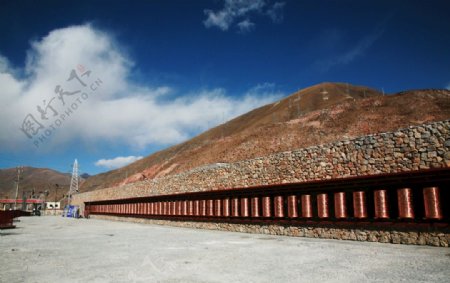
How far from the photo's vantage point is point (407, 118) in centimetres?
3941

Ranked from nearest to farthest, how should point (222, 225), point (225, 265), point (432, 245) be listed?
point (225, 265) < point (432, 245) < point (222, 225)

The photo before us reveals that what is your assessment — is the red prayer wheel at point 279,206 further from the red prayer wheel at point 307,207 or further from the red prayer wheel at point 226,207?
the red prayer wheel at point 226,207

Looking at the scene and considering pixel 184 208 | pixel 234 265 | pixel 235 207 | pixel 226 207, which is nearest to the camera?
pixel 234 265

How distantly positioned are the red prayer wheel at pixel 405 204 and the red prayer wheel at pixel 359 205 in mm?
1369

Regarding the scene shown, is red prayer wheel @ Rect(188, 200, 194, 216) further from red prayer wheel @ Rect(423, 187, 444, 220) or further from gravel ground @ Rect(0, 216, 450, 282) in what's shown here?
red prayer wheel @ Rect(423, 187, 444, 220)

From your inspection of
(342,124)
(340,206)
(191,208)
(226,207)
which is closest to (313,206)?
(340,206)

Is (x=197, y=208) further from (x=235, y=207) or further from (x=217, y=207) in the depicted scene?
(x=235, y=207)

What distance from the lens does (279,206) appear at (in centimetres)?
1666

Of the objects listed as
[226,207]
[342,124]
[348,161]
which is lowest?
[226,207]

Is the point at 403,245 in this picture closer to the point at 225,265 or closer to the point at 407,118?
the point at 225,265

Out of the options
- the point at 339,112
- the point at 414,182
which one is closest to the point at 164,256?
the point at 414,182

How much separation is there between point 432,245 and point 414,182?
221 centimetres

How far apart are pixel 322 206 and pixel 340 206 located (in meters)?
0.90

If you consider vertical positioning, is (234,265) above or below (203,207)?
below
